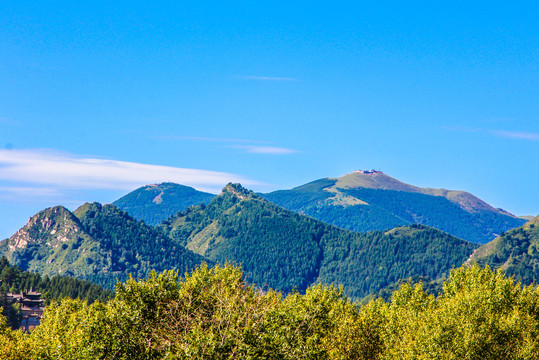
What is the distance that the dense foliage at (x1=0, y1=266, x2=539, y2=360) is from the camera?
6431 cm

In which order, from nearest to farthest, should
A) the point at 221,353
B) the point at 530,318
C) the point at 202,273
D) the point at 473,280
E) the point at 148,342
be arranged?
the point at 221,353 < the point at 148,342 < the point at 202,273 < the point at 530,318 < the point at 473,280

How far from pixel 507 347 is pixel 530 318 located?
43.1 feet

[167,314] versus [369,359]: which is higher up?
[167,314]

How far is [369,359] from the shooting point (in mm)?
101250

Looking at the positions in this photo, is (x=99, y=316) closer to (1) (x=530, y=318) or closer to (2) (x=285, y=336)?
(2) (x=285, y=336)

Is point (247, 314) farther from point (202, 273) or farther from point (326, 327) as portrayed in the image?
point (326, 327)

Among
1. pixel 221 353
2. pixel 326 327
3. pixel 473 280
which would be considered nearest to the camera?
pixel 221 353

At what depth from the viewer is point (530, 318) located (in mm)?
104438

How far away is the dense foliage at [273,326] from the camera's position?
6431cm

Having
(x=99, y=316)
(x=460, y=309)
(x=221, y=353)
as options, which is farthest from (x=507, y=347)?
(x=99, y=316)

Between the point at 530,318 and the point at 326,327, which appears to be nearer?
the point at 326,327

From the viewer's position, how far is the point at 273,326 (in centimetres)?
6656

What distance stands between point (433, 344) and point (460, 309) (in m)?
13.1

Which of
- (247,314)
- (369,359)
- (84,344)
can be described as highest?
(247,314)
